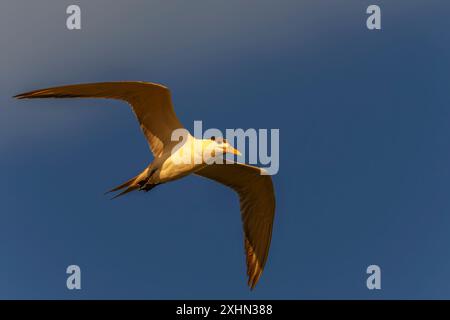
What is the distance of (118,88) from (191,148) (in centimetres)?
163

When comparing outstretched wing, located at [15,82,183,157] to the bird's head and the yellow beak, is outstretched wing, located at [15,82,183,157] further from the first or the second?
the yellow beak

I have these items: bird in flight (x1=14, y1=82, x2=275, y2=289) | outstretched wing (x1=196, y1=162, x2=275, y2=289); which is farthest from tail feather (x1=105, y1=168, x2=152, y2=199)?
outstretched wing (x1=196, y1=162, x2=275, y2=289)

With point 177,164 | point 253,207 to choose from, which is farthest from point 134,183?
point 253,207

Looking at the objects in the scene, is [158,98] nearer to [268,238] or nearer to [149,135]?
[149,135]

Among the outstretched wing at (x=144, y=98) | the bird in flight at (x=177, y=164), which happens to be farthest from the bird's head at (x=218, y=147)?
the outstretched wing at (x=144, y=98)

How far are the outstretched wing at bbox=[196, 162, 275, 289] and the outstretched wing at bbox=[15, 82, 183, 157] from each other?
1571 millimetres

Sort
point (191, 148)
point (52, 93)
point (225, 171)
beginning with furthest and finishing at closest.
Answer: point (225, 171), point (191, 148), point (52, 93)

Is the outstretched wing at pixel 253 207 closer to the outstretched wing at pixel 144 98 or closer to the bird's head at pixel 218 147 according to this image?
the bird's head at pixel 218 147

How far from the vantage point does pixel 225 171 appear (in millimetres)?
14703

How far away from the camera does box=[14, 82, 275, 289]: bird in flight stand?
499 inches

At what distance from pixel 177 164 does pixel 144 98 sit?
1.28 m

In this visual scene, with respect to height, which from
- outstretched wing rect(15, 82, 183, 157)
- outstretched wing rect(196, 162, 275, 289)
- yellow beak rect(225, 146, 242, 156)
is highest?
outstretched wing rect(15, 82, 183, 157)

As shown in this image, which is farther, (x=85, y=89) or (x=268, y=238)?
(x=268, y=238)

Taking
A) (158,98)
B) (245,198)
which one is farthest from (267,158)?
(158,98)
